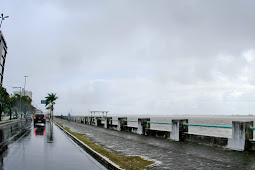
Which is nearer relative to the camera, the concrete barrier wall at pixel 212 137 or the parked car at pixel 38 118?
the concrete barrier wall at pixel 212 137

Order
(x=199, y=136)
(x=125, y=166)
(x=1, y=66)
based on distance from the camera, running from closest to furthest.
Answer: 1. (x=125, y=166)
2. (x=199, y=136)
3. (x=1, y=66)

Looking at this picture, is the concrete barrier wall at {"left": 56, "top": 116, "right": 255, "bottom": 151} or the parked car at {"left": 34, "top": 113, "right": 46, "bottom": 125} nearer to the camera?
the concrete barrier wall at {"left": 56, "top": 116, "right": 255, "bottom": 151}

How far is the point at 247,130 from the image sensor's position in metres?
8.91

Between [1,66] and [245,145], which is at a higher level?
[1,66]

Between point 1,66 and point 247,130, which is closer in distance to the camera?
point 247,130

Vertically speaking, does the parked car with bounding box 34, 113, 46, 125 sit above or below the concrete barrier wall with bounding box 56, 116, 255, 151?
below

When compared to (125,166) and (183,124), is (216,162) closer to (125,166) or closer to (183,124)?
(125,166)

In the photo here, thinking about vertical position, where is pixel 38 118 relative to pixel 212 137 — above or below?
below

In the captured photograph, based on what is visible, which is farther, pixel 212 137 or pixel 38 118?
pixel 38 118

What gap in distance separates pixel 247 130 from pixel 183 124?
12.6 ft

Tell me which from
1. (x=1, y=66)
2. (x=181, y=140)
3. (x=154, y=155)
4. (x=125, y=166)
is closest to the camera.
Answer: (x=125, y=166)

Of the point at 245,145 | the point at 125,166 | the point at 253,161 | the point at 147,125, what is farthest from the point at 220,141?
the point at 147,125

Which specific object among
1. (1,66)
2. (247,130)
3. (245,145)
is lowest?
(245,145)

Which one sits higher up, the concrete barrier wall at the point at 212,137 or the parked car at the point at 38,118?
the concrete barrier wall at the point at 212,137
